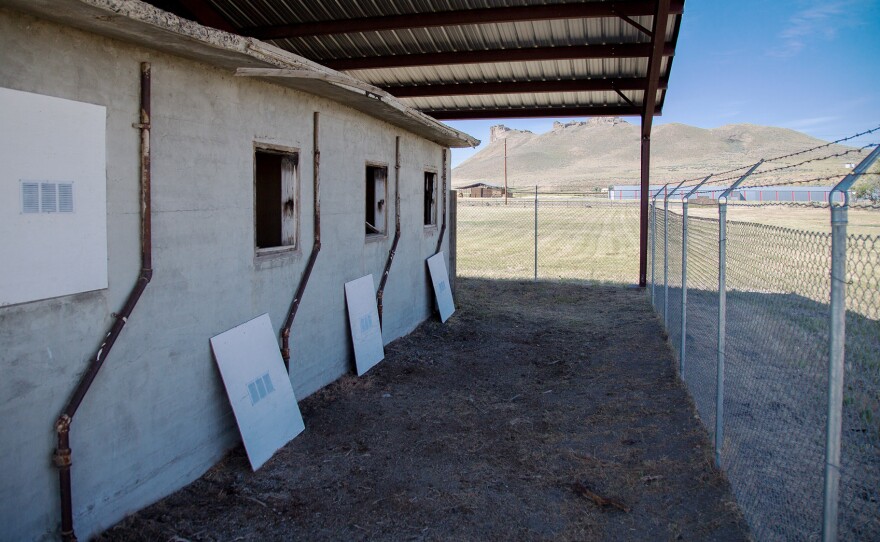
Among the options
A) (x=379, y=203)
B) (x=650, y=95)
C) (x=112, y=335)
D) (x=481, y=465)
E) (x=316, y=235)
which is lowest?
(x=481, y=465)

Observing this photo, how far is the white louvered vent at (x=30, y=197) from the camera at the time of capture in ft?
11.7

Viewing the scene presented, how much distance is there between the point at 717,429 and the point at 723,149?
153m

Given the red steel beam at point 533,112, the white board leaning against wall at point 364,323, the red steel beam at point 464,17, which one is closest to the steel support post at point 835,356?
the white board leaning against wall at point 364,323

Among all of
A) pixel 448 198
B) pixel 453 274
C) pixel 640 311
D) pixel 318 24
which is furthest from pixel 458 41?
pixel 640 311

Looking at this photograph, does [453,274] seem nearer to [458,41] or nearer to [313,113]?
[458,41]

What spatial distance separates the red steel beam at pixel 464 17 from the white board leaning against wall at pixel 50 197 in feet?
20.6

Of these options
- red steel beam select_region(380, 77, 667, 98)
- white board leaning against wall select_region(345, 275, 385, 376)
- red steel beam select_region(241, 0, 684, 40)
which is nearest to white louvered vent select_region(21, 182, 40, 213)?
white board leaning against wall select_region(345, 275, 385, 376)

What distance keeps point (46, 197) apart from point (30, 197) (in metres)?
0.11

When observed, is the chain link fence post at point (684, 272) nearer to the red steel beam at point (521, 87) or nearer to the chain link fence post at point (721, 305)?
the chain link fence post at point (721, 305)

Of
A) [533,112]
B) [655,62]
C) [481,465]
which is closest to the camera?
[481,465]

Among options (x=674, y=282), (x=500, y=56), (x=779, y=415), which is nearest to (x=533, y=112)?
(x=500, y=56)

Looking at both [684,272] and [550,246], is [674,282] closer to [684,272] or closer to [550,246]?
[684,272]

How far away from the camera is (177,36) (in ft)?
13.7

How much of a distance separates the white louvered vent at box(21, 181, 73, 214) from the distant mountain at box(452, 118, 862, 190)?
105 m
